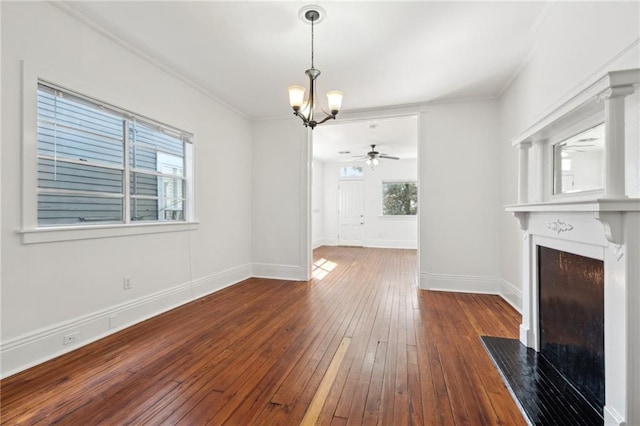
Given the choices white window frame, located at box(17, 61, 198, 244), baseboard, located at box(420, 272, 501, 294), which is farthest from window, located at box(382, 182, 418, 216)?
white window frame, located at box(17, 61, 198, 244)

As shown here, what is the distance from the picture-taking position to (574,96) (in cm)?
158

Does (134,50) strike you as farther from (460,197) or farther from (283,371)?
(460,197)

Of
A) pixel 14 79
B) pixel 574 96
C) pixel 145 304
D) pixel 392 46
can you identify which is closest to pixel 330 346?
pixel 145 304

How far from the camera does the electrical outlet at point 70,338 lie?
230cm

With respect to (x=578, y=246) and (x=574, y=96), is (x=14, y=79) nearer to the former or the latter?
(x=574, y=96)

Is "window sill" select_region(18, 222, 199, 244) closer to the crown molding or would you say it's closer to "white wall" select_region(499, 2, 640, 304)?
the crown molding

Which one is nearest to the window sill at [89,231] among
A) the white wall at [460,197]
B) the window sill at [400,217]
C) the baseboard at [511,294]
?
the white wall at [460,197]

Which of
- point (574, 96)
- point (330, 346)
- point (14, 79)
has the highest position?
point (14, 79)

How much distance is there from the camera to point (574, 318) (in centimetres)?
184

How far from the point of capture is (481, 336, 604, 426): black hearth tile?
5.12 feet

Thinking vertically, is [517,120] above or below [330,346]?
above

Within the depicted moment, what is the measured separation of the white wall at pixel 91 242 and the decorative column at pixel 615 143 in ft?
12.0

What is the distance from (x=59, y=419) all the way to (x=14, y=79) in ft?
7.52

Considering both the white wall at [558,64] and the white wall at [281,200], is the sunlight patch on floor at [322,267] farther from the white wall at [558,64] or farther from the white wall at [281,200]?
the white wall at [558,64]
